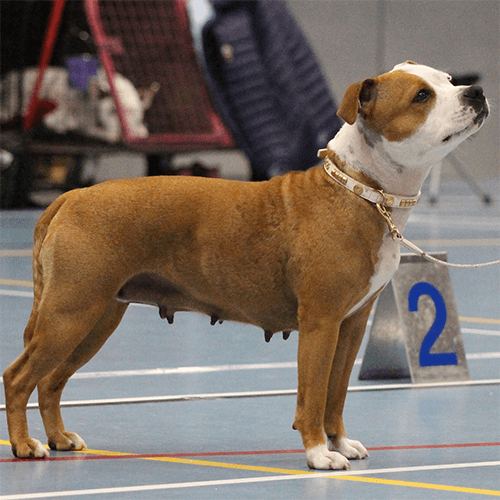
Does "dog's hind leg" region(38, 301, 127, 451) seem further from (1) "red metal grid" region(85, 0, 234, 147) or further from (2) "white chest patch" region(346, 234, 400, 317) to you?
(1) "red metal grid" region(85, 0, 234, 147)

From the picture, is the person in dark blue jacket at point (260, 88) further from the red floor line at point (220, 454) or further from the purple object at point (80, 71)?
the red floor line at point (220, 454)

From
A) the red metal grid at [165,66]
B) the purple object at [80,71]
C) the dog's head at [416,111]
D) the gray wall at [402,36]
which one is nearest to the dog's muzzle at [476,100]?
the dog's head at [416,111]

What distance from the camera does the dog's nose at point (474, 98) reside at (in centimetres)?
347

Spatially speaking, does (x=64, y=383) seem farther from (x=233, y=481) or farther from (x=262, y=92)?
(x=262, y=92)

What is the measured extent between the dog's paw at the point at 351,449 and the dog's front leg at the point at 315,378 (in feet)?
0.59

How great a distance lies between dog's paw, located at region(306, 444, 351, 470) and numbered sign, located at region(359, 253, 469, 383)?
163 centimetres

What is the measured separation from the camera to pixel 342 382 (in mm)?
3875

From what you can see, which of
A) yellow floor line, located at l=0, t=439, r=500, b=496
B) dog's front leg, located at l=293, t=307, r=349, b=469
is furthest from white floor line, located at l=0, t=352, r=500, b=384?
dog's front leg, located at l=293, t=307, r=349, b=469

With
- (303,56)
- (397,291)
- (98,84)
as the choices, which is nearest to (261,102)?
(303,56)

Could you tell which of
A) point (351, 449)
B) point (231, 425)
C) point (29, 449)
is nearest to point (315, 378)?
point (351, 449)

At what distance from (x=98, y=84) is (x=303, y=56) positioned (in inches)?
131

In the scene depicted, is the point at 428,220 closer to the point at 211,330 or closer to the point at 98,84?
the point at 98,84

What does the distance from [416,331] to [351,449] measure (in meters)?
1.54

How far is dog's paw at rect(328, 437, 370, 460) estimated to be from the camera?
3.84 metres
